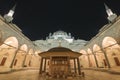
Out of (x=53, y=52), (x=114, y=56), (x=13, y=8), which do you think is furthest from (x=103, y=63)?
(x=13, y=8)

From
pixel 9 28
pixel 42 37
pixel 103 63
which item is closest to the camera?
pixel 9 28

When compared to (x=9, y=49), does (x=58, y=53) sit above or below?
below

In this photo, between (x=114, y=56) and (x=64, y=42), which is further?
(x=64, y=42)

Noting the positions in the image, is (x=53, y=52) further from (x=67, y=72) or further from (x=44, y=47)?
(x=44, y=47)

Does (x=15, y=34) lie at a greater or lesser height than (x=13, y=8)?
lesser

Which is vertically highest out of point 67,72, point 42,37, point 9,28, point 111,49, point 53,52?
point 42,37

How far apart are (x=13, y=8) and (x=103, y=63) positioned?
29288mm

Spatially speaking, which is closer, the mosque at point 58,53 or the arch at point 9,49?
the mosque at point 58,53

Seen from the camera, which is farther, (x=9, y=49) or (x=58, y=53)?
(x=9, y=49)

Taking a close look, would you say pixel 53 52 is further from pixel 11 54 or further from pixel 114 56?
pixel 114 56

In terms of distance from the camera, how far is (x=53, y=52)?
34.3 feet

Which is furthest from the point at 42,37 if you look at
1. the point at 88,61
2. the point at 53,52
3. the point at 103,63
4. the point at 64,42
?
the point at 53,52

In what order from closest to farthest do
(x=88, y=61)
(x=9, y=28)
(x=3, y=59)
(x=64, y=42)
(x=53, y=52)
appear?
(x=53, y=52) → (x=9, y=28) → (x=3, y=59) → (x=88, y=61) → (x=64, y=42)

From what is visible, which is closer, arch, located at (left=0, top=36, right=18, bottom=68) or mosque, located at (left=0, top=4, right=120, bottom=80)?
mosque, located at (left=0, top=4, right=120, bottom=80)
